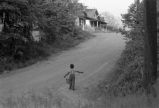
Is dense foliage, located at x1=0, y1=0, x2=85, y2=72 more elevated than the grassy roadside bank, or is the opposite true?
dense foliage, located at x1=0, y1=0, x2=85, y2=72

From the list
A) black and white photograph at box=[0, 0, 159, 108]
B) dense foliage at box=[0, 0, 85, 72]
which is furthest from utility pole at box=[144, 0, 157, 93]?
dense foliage at box=[0, 0, 85, 72]

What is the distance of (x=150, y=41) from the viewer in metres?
9.63

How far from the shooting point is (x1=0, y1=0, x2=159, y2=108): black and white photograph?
9477 mm

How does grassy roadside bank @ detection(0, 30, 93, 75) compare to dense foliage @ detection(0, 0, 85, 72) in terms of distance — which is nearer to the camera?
grassy roadside bank @ detection(0, 30, 93, 75)

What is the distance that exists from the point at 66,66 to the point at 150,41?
1176 centimetres

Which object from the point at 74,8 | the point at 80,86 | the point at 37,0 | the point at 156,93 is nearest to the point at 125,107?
the point at 156,93

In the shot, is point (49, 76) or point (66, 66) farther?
point (66, 66)

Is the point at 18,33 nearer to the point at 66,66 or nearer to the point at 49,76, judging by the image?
the point at 66,66

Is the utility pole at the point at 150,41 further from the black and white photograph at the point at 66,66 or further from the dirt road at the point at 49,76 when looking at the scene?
the dirt road at the point at 49,76

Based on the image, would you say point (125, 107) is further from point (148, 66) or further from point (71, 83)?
point (71, 83)

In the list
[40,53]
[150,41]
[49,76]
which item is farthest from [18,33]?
[150,41]

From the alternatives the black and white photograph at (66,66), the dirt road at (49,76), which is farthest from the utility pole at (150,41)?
the dirt road at (49,76)

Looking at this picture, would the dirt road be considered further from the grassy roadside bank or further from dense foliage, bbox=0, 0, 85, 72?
dense foliage, bbox=0, 0, 85, 72

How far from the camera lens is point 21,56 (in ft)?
73.8
